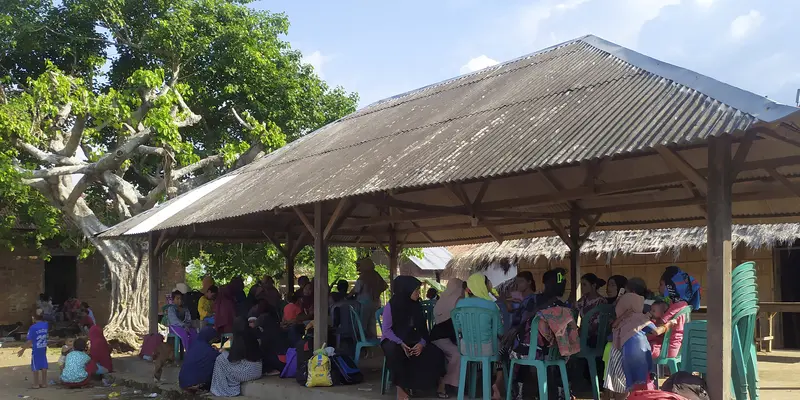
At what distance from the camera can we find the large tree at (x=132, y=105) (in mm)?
14555

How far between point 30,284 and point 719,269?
64.5ft

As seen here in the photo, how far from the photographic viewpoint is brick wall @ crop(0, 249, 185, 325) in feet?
62.6

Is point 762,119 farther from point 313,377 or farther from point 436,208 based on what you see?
point 313,377

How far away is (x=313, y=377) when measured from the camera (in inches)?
301

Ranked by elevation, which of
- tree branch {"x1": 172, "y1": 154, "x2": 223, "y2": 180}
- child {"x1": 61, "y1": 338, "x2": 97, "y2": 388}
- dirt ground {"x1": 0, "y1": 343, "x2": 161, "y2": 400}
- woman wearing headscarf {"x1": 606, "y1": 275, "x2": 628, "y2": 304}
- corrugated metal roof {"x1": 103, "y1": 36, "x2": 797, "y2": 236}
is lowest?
dirt ground {"x1": 0, "y1": 343, "x2": 161, "y2": 400}

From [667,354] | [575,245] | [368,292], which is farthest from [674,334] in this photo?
[368,292]

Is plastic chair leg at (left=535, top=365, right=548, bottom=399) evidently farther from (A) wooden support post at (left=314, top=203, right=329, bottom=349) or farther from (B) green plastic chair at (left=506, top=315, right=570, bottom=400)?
(A) wooden support post at (left=314, top=203, right=329, bottom=349)

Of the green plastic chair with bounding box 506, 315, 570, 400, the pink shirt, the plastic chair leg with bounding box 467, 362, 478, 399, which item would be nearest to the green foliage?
the plastic chair leg with bounding box 467, 362, 478, 399

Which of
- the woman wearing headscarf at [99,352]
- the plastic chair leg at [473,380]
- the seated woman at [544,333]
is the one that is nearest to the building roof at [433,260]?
the woman wearing headscarf at [99,352]

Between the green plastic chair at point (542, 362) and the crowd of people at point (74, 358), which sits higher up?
the green plastic chair at point (542, 362)

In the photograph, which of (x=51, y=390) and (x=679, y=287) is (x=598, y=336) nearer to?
(x=679, y=287)

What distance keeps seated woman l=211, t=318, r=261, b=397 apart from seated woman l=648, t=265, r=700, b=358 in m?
4.79

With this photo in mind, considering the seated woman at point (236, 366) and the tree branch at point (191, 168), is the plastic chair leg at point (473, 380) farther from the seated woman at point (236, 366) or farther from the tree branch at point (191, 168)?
the tree branch at point (191, 168)

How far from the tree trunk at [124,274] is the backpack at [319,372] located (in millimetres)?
8965
